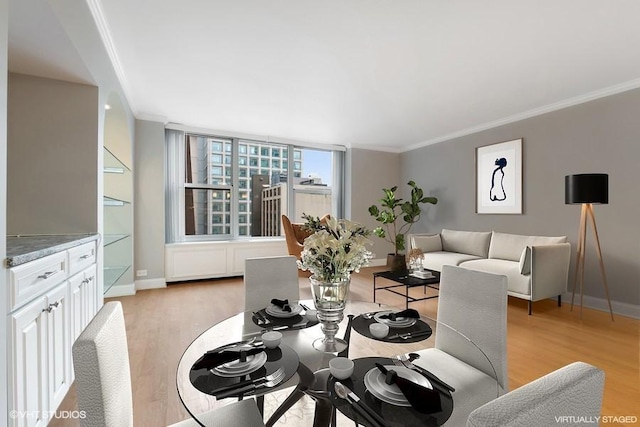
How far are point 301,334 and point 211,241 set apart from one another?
4183 mm

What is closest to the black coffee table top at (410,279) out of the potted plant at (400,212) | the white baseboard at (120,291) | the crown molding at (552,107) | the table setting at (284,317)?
the potted plant at (400,212)

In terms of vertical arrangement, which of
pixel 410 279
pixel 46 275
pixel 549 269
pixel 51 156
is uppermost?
pixel 51 156

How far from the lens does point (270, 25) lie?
Answer: 230 centimetres

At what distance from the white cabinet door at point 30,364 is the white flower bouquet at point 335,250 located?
48.4 inches

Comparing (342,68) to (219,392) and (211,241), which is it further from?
(211,241)

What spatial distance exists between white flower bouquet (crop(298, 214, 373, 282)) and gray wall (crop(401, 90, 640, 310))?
12.7 feet

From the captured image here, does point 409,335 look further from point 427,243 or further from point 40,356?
point 427,243

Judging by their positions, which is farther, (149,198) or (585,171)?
(149,198)

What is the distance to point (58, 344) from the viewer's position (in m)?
→ 1.60

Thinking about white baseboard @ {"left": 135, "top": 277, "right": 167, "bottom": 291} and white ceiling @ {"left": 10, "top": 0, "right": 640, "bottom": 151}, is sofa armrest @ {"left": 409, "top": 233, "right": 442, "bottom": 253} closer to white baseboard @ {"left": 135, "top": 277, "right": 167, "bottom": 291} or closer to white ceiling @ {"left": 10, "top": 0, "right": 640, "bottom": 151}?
white ceiling @ {"left": 10, "top": 0, "right": 640, "bottom": 151}

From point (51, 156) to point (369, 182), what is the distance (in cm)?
516

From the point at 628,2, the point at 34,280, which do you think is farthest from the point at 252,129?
the point at 628,2

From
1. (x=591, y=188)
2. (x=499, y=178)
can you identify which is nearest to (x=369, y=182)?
(x=499, y=178)

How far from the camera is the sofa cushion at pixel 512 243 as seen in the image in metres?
3.82
